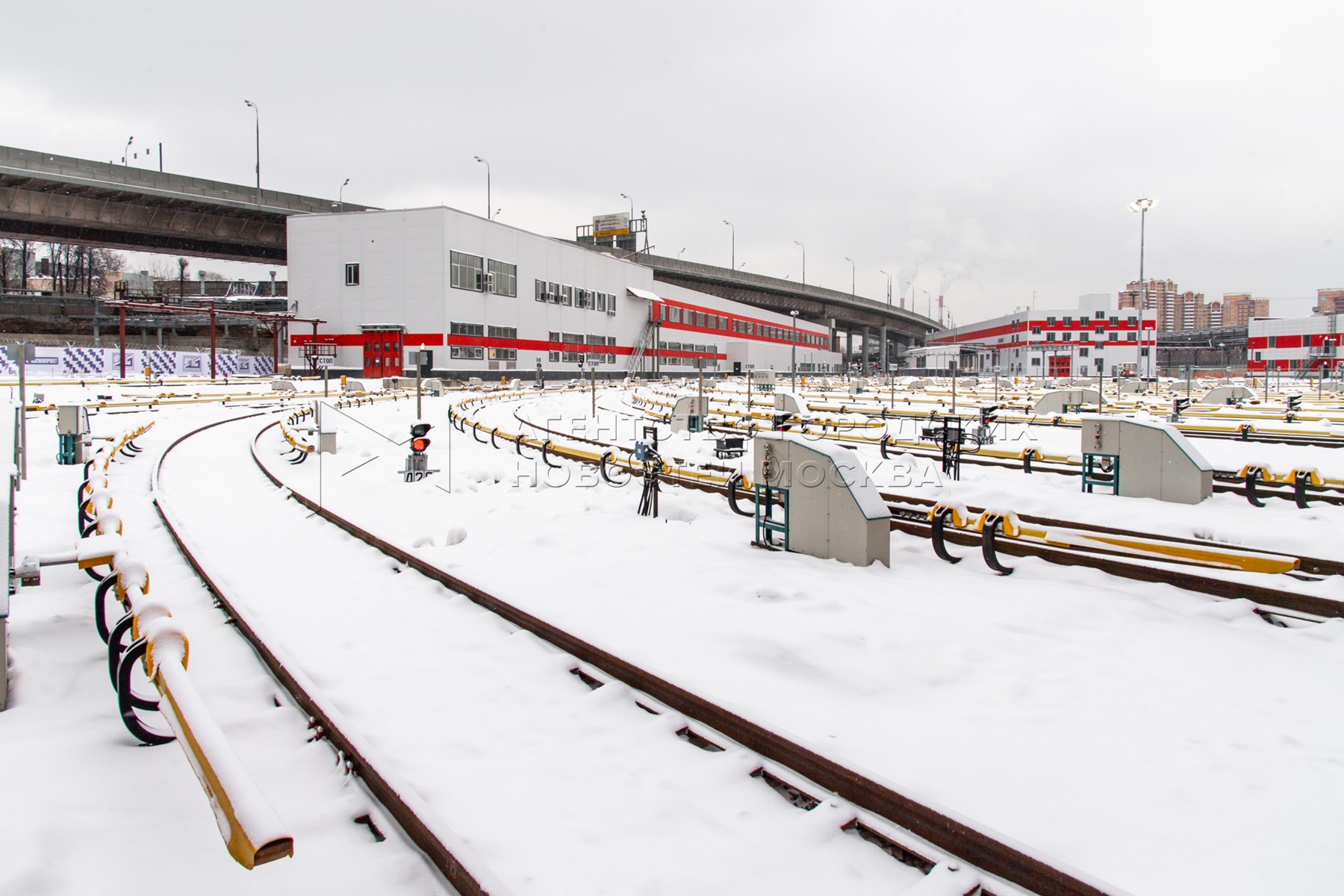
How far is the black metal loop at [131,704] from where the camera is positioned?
4133 millimetres

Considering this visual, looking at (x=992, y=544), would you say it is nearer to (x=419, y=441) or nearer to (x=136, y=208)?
(x=419, y=441)

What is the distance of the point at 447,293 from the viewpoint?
5294 centimetres

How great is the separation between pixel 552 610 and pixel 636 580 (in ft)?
3.89

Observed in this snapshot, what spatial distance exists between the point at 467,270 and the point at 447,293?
303 centimetres

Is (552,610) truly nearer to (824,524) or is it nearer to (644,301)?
(824,524)

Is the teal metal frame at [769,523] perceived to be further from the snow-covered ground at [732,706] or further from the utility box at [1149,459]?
the utility box at [1149,459]

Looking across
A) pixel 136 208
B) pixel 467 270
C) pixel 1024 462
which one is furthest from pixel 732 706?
pixel 136 208

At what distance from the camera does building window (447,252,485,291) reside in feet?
177

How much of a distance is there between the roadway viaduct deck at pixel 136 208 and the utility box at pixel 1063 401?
52.8m

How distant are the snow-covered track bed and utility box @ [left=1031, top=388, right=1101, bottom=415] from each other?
26245 millimetres

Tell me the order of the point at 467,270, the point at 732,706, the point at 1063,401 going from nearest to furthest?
the point at 732,706 < the point at 1063,401 < the point at 467,270

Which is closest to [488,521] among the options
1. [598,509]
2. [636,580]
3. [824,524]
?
[598,509]

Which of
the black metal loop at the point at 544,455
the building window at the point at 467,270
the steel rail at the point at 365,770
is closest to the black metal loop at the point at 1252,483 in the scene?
the black metal loop at the point at 544,455

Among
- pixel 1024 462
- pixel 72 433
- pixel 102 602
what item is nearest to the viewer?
pixel 102 602
